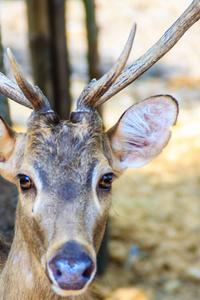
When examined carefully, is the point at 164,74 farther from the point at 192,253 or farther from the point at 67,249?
the point at 67,249

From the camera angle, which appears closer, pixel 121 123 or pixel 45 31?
pixel 121 123

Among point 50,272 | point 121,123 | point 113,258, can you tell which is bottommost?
point 113,258

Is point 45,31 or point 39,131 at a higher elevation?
point 45,31

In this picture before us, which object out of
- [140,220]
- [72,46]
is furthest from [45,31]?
[72,46]

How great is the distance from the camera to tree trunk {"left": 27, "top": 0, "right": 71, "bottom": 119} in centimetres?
707

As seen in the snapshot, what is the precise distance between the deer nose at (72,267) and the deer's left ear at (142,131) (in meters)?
1.02

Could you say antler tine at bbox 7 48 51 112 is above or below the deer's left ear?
above

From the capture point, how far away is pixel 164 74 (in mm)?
12102

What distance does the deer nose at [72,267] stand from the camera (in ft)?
9.39

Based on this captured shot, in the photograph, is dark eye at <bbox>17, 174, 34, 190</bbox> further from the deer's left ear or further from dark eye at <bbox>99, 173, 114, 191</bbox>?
the deer's left ear

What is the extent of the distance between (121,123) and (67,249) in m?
1.08

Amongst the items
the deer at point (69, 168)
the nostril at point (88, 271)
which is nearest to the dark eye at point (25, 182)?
the deer at point (69, 168)

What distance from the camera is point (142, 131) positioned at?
3.80 meters

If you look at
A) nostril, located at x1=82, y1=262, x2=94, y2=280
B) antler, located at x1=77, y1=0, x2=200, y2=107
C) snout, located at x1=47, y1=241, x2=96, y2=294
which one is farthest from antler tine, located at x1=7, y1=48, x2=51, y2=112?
nostril, located at x1=82, y1=262, x2=94, y2=280
